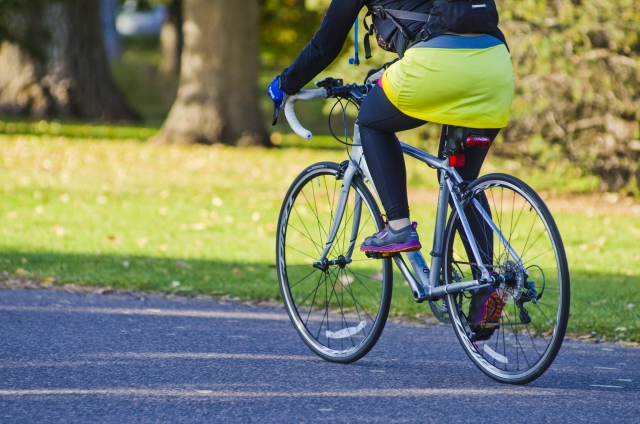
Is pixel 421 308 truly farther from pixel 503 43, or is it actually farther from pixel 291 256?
pixel 503 43

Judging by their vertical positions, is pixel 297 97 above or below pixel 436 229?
above

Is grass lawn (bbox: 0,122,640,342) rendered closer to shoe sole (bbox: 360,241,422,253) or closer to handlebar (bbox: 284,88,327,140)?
shoe sole (bbox: 360,241,422,253)

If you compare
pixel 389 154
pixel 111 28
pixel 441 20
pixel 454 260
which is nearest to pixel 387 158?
pixel 389 154

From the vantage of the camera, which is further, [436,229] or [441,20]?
[436,229]

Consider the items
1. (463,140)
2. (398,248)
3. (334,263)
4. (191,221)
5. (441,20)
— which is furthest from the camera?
(191,221)

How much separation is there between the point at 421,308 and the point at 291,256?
193 centimetres

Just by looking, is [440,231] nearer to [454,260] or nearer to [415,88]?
[454,260]

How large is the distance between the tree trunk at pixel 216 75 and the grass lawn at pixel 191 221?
0.63m

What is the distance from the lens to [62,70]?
20875 millimetres

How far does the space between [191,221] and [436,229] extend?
17.5 feet

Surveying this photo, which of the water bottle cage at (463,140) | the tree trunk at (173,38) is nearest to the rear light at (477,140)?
the water bottle cage at (463,140)

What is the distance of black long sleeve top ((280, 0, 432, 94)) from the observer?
Answer: 12.8ft

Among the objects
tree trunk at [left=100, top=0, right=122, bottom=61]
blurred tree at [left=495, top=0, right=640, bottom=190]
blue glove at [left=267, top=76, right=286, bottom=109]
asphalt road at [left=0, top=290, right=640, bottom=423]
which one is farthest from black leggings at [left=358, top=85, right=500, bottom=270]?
tree trunk at [left=100, top=0, right=122, bottom=61]

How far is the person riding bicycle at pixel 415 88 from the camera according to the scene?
12.5ft
